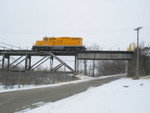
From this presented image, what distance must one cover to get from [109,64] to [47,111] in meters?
63.0

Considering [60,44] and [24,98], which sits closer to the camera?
[24,98]

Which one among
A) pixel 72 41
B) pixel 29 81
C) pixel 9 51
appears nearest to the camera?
pixel 29 81

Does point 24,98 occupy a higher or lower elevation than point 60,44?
lower

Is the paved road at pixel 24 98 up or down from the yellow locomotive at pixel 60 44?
down

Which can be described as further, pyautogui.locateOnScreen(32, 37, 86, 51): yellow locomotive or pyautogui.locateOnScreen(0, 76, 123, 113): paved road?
pyautogui.locateOnScreen(32, 37, 86, 51): yellow locomotive

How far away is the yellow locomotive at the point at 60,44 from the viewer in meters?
32.8

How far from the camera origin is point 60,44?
Result: 3309 cm

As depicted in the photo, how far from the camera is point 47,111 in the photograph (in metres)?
6.36

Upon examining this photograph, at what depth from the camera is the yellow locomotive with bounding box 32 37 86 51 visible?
1291 inches

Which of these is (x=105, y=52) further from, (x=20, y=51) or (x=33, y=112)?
(x=33, y=112)

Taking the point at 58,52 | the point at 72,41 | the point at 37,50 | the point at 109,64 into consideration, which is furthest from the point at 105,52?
the point at 109,64

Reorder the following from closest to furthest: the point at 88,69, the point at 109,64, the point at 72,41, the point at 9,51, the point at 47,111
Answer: the point at 47,111
the point at 72,41
the point at 9,51
the point at 88,69
the point at 109,64

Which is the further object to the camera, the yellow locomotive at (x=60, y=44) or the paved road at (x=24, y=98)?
the yellow locomotive at (x=60, y=44)

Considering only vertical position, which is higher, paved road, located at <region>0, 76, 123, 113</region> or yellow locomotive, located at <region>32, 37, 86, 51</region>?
yellow locomotive, located at <region>32, 37, 86, 51</region>
